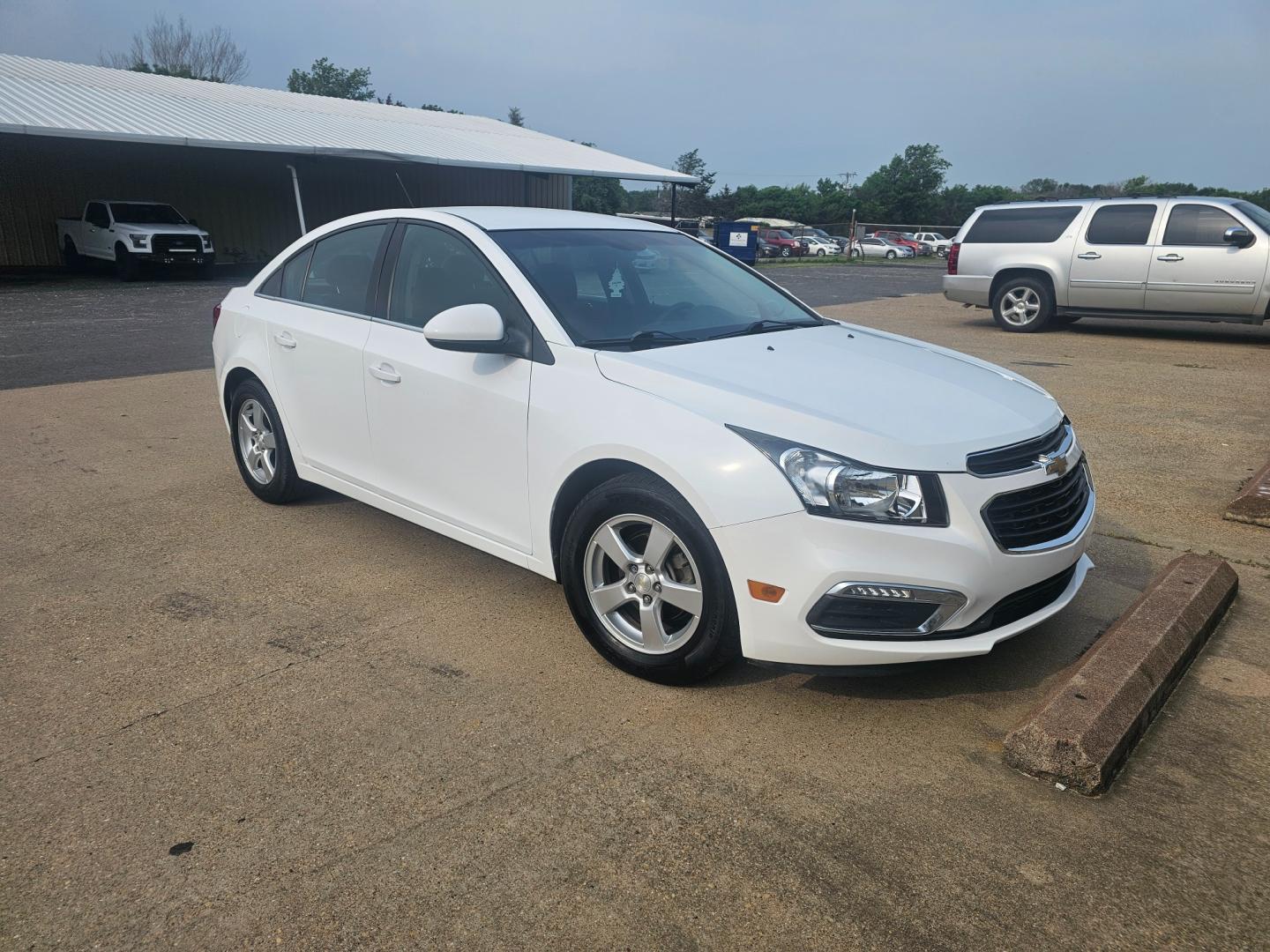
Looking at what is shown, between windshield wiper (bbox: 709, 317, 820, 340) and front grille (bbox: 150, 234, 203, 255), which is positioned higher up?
windshield wiper (bbox: 709, 317, 820, 340)

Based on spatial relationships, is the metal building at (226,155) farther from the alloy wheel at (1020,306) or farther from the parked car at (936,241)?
the parked car at (936,241)

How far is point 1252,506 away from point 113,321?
48.1ft

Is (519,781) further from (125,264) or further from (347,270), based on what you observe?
(125,264)

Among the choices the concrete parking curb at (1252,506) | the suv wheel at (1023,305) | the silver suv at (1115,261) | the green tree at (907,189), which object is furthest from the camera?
the green tree at (907,189)

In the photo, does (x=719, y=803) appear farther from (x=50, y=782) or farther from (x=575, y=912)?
A: (x=50, y=782)

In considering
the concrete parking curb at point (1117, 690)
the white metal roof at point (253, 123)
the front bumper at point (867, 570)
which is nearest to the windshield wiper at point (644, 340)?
the front bumper at point (867, 570)

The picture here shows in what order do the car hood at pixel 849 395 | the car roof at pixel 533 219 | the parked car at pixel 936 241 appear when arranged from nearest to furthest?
1. the car hood at pixel 849 395
2. the car roof at pixel 533 219
3. the parked car at pixel 936 241

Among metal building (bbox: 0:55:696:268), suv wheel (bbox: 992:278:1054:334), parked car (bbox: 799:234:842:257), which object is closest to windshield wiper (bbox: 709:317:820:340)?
suv wheel (bbox: 992:278:1054:334)

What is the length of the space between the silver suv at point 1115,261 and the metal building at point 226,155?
14.7 metres

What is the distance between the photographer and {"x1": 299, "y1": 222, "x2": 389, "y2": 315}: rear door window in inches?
180

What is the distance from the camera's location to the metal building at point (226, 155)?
23016mm

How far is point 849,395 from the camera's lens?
3.35m

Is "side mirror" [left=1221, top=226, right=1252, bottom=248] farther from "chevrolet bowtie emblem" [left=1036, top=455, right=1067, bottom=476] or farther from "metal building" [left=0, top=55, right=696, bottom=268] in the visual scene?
"metal building" [left=0, top=55, right=696, bottom=268]

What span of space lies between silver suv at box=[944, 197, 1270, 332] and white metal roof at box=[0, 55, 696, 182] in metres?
16.8
